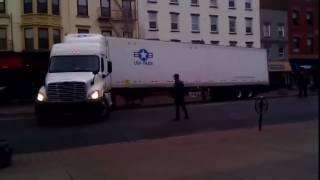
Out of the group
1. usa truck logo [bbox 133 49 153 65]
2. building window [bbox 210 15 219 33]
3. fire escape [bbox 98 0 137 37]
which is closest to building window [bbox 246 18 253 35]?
building window [bbox 210 15 219 33]

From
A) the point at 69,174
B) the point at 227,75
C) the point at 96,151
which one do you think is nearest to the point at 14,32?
the point at 227,75

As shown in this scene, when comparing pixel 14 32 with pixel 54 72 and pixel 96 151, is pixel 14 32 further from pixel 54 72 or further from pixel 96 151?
pixel 96 151

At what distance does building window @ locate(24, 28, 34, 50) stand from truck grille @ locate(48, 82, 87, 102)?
20.8 metres

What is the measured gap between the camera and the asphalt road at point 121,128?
12859 millimetres

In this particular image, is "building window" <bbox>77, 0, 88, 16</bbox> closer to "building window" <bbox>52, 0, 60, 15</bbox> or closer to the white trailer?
"building window" <bbox>52, 0, 60, 15</bbox>

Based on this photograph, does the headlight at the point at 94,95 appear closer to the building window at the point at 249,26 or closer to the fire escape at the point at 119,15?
the fire escape at the point at 119,15

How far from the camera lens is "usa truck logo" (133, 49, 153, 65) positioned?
27317mm

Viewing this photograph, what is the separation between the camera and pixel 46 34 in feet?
124

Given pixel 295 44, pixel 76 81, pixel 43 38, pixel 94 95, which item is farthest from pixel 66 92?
pixel 295 44

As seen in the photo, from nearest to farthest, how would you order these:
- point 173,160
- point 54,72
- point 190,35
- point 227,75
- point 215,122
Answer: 1. point 173,160
2. point 215,122
3. point 54,72
4. point 227,75
5. point 190,35

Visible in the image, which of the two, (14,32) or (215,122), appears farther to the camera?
(14,32)

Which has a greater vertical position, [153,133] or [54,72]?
[54,72]

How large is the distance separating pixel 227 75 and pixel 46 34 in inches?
529

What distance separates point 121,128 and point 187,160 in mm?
6622
